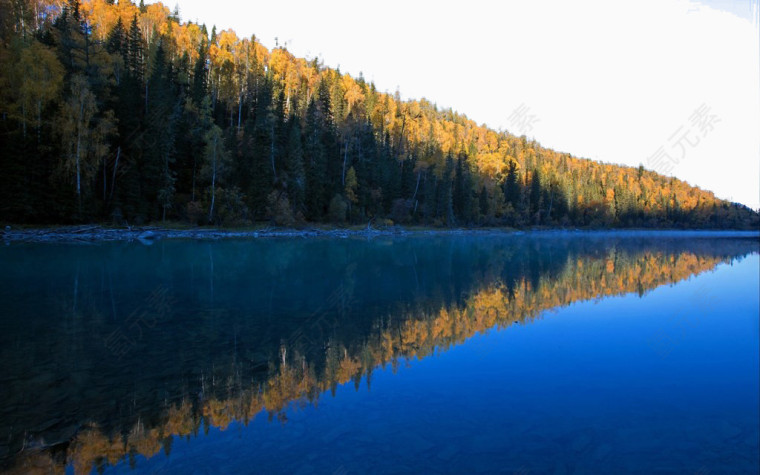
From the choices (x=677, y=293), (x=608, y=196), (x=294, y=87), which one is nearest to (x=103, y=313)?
(x=677, y=293)

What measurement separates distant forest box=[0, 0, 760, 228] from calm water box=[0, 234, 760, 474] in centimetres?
2753

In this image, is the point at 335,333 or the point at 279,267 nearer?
the point at 335,333

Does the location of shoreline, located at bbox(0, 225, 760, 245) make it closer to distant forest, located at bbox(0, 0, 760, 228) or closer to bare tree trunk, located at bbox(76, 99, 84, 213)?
distant forest, located at bbox(0, 0, 760, 228)

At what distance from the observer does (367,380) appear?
788 centimetres

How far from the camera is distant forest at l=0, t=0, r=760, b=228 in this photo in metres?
37.0

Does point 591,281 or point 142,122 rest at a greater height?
point 142,122

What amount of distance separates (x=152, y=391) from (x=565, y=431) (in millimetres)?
6521

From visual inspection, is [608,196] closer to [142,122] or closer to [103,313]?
[142,122]

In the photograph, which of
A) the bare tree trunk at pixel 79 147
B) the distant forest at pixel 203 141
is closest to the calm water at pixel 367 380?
the bare tree trunk at pixel 79 147

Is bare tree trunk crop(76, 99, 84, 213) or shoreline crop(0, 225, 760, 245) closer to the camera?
shoreline crop(0, 225, 760, 245)

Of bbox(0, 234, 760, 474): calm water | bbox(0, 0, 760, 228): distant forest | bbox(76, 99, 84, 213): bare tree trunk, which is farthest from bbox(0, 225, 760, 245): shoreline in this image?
bbox(0, 234, 760, 474): calm water

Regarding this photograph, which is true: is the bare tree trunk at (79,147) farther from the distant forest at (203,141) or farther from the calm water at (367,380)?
the calm water at (367,380)

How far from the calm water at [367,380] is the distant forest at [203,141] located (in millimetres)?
27531

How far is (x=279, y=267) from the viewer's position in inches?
925
